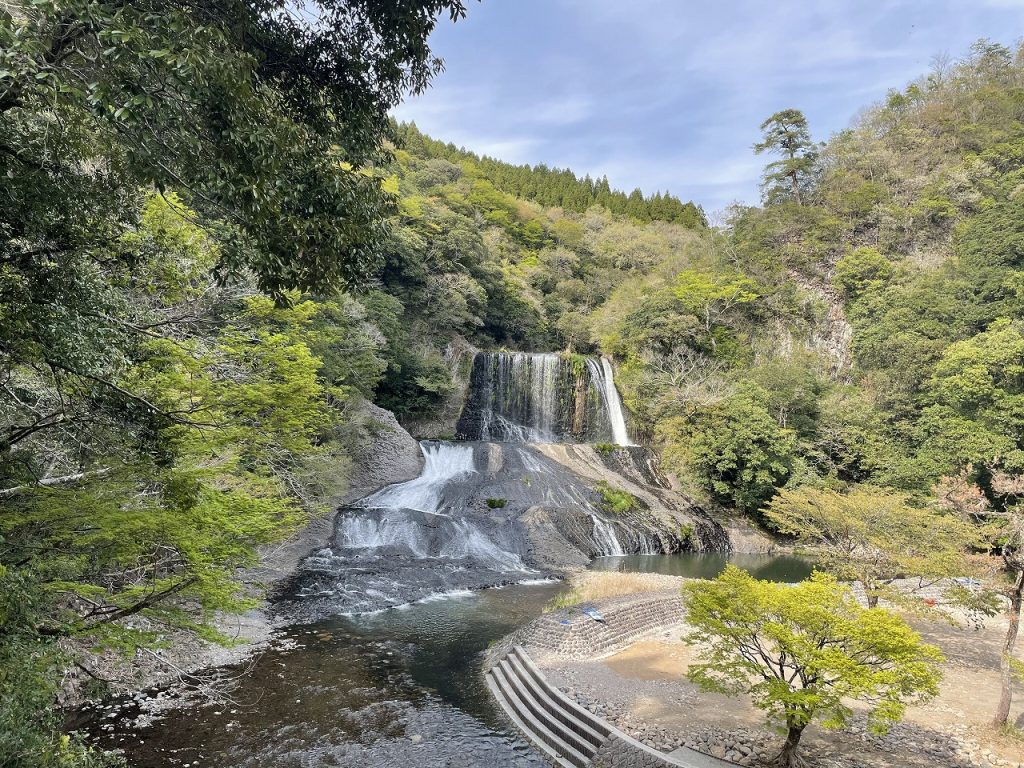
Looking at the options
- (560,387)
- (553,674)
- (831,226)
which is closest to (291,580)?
(553,674)

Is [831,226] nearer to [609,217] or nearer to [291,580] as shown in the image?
[609,217]

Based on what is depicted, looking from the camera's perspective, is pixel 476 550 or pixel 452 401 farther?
pixel 452 401

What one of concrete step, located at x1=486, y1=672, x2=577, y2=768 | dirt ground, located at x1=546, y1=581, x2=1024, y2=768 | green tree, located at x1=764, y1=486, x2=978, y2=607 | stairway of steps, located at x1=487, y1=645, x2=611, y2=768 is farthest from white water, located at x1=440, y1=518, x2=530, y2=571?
green tree, located at x1=764, y1=486, x2=978, y2=607

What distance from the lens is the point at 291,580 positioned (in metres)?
15.5

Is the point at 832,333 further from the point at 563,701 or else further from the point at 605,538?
the point at 563,701

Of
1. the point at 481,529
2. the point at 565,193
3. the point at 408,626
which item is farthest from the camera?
the point at 565,193

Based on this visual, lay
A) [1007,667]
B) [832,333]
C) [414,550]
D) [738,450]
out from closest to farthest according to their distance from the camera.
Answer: [1007,667], [414,550], [738,450], [832,333]

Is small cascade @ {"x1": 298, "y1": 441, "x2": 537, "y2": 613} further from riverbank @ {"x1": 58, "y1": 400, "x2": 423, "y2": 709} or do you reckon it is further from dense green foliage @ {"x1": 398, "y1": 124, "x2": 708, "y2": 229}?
dense green foliage @ {"x1": 398, "y1": 124, "x2": 708, "y2": 229}

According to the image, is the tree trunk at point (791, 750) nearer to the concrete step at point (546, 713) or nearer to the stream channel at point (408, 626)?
the concrete step at point (546, 713)

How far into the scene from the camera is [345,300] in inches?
883

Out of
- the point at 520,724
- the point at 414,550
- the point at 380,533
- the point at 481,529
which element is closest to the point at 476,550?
the point at 481,529

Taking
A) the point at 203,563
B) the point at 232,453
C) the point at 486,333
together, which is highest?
the point at 486,333

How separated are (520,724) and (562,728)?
0.82 metres

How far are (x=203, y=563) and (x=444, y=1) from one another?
6154 millimetres
